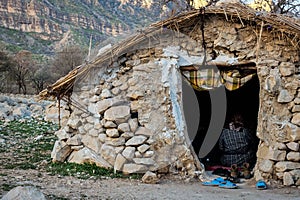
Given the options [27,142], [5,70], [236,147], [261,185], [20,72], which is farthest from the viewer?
[20,72]

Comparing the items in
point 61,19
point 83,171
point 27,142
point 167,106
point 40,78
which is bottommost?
point 83,171

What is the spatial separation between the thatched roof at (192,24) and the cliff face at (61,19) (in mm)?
43037

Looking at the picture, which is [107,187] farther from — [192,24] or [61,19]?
[61,19]

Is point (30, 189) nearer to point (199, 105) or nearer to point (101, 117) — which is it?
point (101, 117)

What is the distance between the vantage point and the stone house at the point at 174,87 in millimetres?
6055

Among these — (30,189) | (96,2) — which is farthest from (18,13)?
(30,189)

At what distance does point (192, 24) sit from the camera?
6.73 metres

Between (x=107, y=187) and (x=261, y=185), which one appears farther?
(x=261, y=185)

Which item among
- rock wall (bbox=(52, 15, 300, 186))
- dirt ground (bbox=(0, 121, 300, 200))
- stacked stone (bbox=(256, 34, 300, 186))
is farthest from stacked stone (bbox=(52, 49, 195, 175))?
stacked stone (bbox=(256, 34, 300, 186))

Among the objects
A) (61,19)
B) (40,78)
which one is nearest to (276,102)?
(40,78)

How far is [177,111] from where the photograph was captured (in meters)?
6.53

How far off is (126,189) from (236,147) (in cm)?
272

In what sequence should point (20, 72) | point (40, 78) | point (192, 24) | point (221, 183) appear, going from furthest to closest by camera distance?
1. point (40, 78)
2. point (20, 72)
3. point (192, 24)
4. point (221, 183)

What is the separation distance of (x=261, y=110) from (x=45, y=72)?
25658 millimetres
